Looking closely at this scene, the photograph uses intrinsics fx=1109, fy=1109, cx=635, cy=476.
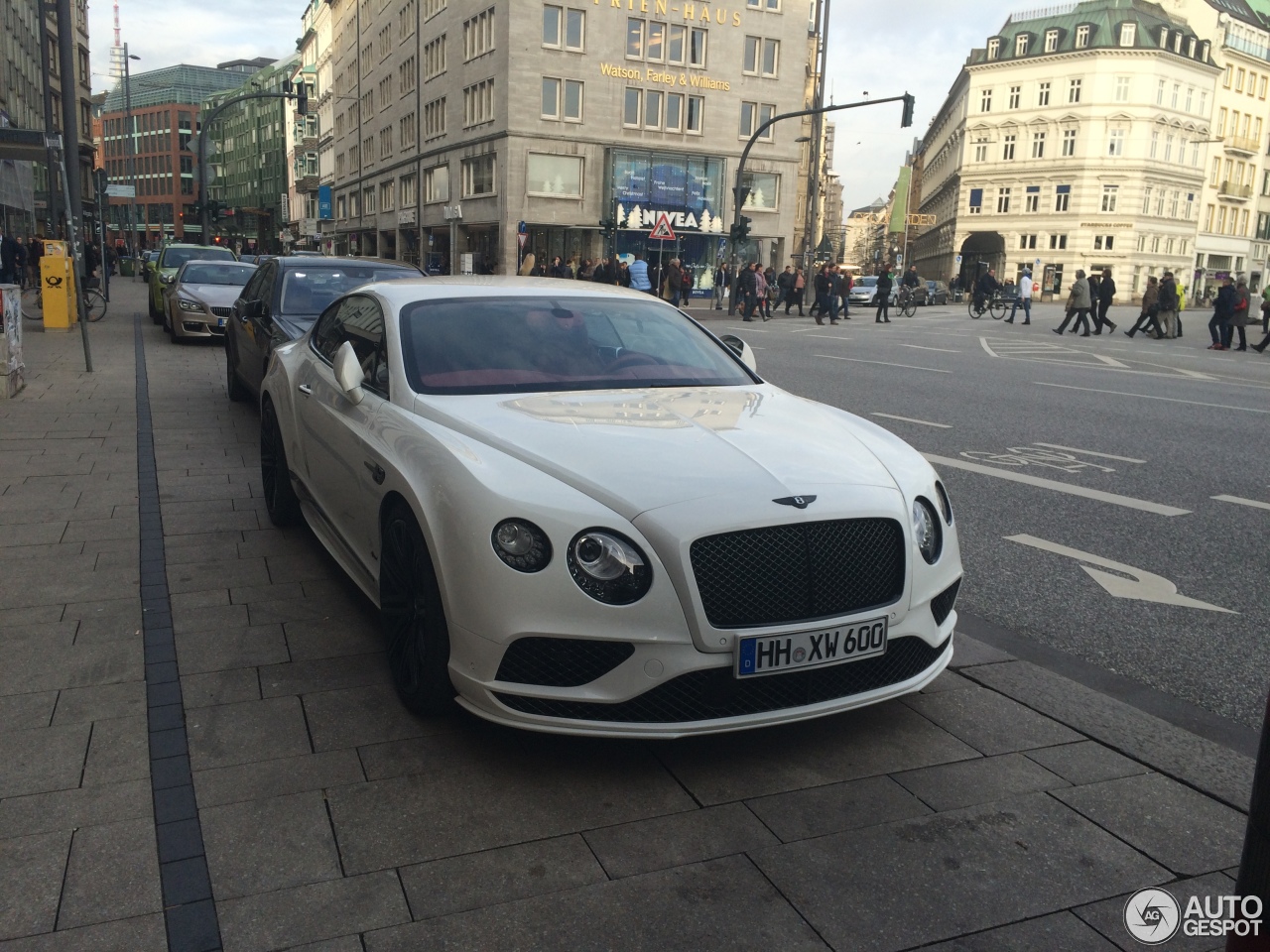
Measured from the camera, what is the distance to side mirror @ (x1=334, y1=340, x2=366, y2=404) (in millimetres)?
4473

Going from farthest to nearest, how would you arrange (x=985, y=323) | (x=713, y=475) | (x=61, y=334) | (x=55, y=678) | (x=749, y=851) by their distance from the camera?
(x=985, y=323) → (x=61, y=334) → (x=55, y=678) → (x=713, y=475) → (x=749, y=851)

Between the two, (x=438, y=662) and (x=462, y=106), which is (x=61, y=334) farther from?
(x=462, y=106)

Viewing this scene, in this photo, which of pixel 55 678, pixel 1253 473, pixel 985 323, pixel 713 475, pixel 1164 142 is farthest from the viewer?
pixel 1164 142

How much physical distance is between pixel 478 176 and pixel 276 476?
5062 centimetres

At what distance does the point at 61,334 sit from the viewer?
63.7ft

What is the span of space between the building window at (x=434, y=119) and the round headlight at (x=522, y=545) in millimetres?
59637

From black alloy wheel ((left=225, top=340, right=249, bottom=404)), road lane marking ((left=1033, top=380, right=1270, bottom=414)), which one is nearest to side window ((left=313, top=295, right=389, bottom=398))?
black alloy wheel ((left=225, top=340, right=249, bottom=404))

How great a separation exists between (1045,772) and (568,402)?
206 centimetres

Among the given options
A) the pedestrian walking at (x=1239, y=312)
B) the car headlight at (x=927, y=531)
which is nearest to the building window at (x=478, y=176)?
the pedestrian walking at (x=1239, y=312)

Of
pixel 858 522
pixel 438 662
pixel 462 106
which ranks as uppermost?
pixel 462 106

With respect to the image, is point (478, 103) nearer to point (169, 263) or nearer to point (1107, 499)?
point (169, 263)

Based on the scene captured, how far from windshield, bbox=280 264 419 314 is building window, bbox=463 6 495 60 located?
4543cm

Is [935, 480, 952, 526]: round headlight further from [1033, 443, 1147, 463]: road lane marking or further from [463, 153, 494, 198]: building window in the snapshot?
[463, 153, 494, 198]: building window

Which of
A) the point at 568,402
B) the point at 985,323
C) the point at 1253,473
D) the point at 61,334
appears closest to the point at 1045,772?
the point at 568,402
